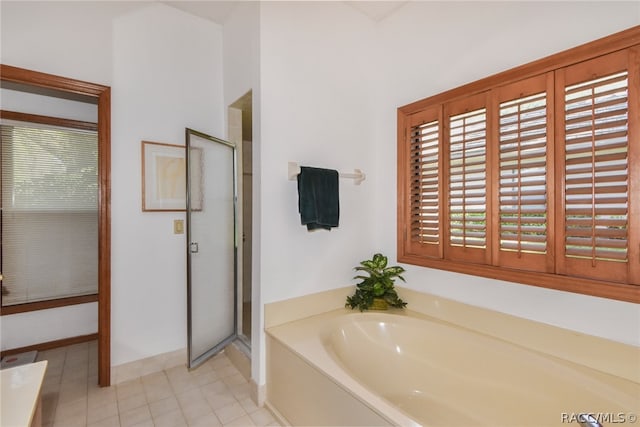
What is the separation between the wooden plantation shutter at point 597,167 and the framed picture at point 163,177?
252 cm

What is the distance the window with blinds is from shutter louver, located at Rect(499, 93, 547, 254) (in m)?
3.40

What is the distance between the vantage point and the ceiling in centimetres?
224

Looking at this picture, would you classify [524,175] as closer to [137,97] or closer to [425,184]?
[425,184]

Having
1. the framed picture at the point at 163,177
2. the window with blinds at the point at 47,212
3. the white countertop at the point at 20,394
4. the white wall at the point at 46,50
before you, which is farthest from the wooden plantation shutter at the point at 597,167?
the window with blinds at the point at 47,212

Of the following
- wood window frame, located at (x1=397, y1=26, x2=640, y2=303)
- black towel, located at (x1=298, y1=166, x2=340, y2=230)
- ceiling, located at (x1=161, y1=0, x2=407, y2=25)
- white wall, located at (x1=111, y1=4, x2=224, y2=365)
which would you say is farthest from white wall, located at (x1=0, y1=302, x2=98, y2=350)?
wood window frame, located at (x1=397, y1=26, x2=640, y2=303)

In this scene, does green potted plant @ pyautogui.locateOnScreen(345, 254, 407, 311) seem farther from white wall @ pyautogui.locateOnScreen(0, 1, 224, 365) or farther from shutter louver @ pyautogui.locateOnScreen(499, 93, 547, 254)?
white wall @ pyautogui.locateOnScreen(0, 1, 224, 365)

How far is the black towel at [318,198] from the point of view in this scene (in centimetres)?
193

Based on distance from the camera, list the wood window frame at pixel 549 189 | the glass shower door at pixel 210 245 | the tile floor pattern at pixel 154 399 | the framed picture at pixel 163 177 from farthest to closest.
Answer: the framed picture at pixel 163 177 → the glass shower door at pixel 210 245 → the tile floor pattern at pixel 154 399 → the wood window frame at pixel 549 189

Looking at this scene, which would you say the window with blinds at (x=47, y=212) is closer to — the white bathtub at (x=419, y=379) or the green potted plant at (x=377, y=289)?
the white bathtub at (x=419, y=379)

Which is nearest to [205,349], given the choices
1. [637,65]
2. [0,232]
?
[0,232]

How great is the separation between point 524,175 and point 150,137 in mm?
2534

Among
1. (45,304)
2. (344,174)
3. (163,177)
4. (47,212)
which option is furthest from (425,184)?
(45,304)

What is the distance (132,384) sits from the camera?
2154 mm

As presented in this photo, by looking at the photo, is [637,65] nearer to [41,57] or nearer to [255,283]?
[255,283]
